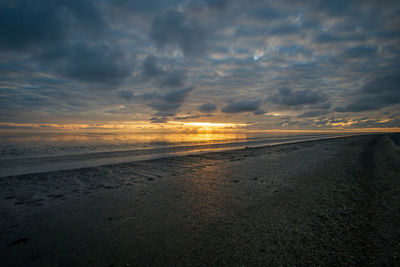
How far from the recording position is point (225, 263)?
12.9 ft

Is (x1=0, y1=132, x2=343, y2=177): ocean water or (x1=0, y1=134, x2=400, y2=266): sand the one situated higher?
(x1=0, y1=132, x2=343, y2=177): ocean water

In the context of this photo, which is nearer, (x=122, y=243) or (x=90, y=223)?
(x=122, y=243)

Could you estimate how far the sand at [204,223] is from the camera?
4.14m

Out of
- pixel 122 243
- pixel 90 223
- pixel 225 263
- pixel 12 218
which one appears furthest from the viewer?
pixel 12 218

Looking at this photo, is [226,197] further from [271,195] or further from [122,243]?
[122,243]

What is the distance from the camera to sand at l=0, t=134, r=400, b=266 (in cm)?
414

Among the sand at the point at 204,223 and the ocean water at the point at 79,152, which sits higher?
the ocean water at the point at 79,152

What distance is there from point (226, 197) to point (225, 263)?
14.0 ft

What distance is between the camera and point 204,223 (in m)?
5.79

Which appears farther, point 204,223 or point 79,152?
point 79,152

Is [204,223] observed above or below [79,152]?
below

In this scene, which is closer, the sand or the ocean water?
the sand

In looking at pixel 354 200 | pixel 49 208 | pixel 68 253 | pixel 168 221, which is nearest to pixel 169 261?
pixel 168 221

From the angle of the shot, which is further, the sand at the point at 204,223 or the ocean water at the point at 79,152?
the ocean water at the point at 79,152
